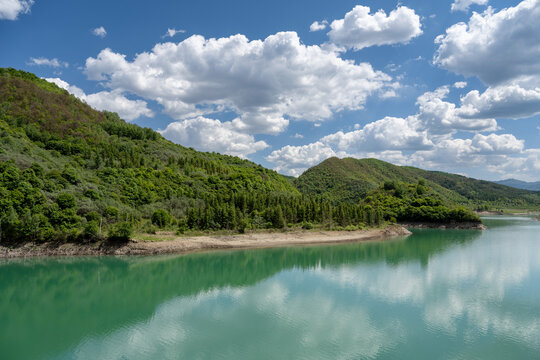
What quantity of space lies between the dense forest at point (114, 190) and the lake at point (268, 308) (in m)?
7.24

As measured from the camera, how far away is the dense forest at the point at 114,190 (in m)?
41.4

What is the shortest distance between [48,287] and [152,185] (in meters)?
35.9

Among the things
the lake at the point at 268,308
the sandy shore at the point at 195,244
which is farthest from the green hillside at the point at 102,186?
the lake at the point at 268,308

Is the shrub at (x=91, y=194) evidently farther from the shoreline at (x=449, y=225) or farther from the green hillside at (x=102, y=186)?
the shoreline at (x=449, y=225)

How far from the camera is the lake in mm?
16734

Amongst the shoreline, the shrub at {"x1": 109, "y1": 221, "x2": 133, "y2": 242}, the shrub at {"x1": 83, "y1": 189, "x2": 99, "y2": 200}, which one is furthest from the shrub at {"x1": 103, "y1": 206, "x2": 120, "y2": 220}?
the shoreline

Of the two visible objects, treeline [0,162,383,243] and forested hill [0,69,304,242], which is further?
forested hill [0,69,304,242]

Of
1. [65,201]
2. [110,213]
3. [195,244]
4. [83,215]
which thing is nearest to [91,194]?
[83,215]

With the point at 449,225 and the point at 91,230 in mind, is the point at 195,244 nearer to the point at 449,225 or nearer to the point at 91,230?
the point at 91,230

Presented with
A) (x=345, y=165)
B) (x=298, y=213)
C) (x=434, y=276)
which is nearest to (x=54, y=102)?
(x=298, y=213)

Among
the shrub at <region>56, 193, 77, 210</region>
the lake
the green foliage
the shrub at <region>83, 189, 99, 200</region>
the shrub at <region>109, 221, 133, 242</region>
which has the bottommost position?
the lake

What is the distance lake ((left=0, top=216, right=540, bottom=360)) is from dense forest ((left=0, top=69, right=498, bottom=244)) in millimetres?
7235

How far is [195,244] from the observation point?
1827 inches

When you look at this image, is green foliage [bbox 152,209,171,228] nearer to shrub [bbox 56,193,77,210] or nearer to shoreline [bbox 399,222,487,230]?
shrub [bbox 56,193,77,210]
